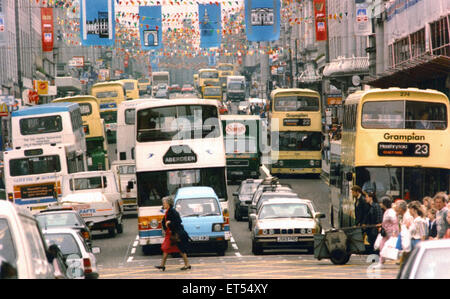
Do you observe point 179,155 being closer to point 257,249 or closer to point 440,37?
point 257,249

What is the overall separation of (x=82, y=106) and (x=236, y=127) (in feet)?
29.8

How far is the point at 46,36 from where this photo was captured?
73438mm

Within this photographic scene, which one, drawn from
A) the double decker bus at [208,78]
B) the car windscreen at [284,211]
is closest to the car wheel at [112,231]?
the car windscreen at [284,211]

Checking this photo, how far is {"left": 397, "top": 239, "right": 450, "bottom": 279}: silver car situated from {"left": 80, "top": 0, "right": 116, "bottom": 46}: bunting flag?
124 ft

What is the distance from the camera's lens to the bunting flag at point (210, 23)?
5041 cm

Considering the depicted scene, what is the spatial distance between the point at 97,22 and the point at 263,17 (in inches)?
303

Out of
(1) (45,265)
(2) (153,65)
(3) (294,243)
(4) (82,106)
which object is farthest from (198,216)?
(2) (153,65)

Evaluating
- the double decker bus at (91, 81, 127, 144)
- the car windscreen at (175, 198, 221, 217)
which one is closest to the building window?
the car windscreen at (175, 198, 221, 217)

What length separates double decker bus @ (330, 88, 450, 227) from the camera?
2253 cm

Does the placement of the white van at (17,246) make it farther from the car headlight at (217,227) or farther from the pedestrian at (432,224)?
the car headlight at (217,227)

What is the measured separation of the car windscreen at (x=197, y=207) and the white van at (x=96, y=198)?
6813 mm
